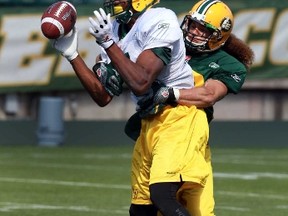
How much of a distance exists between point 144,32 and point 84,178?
24.2ft

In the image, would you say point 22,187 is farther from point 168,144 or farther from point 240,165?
point 168,144

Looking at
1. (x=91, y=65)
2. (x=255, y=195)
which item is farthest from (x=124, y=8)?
(x=91, y=65)

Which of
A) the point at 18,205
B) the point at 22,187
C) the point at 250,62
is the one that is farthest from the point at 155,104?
the point at 22,187

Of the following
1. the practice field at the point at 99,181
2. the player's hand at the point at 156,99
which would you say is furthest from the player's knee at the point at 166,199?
the practice field at the point at 99,181

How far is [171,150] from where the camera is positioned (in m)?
6.52

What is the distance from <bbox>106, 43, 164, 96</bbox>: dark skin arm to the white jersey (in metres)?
0.09

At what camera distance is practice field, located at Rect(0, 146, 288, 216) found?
10.7 m

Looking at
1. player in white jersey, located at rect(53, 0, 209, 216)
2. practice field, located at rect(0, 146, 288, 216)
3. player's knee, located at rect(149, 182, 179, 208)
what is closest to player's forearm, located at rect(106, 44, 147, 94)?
player in white jersey, located at rect(53, 0, 209, 216)

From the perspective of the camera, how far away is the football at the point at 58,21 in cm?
664

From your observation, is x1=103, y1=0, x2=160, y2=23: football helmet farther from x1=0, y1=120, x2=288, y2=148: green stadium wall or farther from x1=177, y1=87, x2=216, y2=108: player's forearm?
x1=0, y1=120, x2=288, y2=148: green stadium wall

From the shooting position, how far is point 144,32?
6.48 m

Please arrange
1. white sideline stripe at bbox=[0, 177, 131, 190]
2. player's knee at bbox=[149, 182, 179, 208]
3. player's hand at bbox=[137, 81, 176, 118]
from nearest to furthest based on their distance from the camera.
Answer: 1. player's knee at bbox=[149, 182, 179, 208]
2. player's hand at bbox=[137, 81, 176, 118]
3. white sideline stripe at bbox=[0, 177, 131, 190]

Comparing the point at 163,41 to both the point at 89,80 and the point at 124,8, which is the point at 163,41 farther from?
the point at 89,80

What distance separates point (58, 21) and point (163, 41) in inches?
27.0
